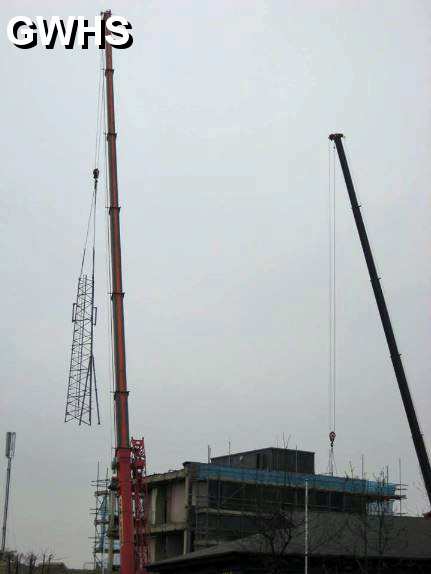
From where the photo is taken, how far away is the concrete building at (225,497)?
65688 mm

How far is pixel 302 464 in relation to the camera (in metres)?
75.0

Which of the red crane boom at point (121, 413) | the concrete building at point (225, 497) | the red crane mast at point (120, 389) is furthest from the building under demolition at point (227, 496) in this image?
the red crane mast at point (120, 389)

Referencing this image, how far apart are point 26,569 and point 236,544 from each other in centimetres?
7665

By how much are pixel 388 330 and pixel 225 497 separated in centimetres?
2137

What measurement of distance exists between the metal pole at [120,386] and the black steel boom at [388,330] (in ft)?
53.2

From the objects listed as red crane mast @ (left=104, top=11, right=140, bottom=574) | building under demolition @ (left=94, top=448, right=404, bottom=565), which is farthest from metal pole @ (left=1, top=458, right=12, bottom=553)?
red crane mast @ (left=104, top=11, right=140, bottom=574)

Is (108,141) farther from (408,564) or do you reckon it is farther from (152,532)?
(152,532)

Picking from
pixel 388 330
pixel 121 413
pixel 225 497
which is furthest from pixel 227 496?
pixel 121 413

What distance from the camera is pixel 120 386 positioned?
4331 centimetres

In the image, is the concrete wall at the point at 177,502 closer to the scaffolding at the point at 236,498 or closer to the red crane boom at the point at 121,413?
the scaffolding at the point at 236,498

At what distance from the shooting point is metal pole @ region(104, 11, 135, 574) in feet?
136

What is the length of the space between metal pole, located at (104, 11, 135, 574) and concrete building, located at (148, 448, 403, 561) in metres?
22.6

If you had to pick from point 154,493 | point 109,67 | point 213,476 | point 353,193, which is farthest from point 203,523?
point 109,67

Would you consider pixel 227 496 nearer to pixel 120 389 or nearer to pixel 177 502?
pixel 177 502
